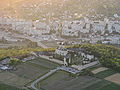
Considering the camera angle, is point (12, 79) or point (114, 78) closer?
point (12, 79)

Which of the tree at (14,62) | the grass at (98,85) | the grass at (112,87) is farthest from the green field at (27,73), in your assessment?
the grass at (112,87)

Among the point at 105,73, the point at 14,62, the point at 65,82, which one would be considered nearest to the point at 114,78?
the point at 105,73

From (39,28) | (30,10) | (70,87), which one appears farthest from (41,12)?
(70,87)

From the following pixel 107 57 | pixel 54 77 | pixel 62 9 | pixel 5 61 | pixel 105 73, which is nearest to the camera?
pixel 54 77

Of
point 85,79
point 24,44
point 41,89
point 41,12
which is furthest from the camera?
point 41,12

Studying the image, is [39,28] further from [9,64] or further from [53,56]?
[9,64]

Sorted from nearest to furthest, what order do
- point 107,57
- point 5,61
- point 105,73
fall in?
1. point 105,73
2. point 5,61
3. point 107,57

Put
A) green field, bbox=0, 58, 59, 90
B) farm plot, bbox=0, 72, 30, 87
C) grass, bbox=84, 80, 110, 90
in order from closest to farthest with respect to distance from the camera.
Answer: grass, bbox=84, 80, 110, 90
farm plot, bbox=0, 72, 30, 87
green field, bbox=0, 58, 59, 90

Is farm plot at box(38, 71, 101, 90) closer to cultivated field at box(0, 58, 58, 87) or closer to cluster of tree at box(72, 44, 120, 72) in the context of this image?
cultivated field at box(0, 58, 58, 87)

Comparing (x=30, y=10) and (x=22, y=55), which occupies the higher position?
(x=30, y=10)

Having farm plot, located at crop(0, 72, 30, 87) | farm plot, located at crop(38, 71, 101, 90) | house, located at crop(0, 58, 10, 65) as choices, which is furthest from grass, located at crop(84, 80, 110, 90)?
house, located at crop(0, 58, 10, 65)

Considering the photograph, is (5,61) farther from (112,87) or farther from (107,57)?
(112,87)
